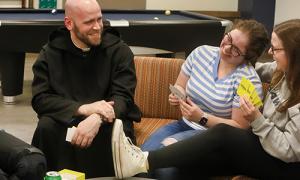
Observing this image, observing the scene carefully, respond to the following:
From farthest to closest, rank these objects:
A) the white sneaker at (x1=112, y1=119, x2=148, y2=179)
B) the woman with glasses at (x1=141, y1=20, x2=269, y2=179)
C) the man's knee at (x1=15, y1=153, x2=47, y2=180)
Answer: the woman with glasses at (x1=141, y1=20, x2=269, y2=179) → the white sneaker at (x1=112, y1=119, x2=148, y2=179) → the man's knee at (x1=15, y1=153, x2=47, y2=180)

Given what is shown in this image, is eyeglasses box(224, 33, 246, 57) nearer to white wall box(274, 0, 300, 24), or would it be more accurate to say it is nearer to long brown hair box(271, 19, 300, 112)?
long brown hair box(271, 19, 300, 112)

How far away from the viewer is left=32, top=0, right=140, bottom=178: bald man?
89.0 inches

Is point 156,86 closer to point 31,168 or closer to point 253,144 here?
point 253,144

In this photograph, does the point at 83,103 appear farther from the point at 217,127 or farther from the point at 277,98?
the point at 277,98

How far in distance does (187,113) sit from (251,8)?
15.3 feet

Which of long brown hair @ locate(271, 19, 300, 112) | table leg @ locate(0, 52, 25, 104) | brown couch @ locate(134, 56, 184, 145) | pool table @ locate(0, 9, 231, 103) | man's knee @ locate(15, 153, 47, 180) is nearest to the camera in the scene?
man's knee @ locate(15, 153, 47, 180)

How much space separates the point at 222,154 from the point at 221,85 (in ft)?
1.22

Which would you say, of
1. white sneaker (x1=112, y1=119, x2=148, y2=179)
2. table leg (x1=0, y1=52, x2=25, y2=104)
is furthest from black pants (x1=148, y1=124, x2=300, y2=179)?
table leg (x1=0, y1=52, x2=25, y2=104)

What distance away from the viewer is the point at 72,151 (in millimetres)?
2314

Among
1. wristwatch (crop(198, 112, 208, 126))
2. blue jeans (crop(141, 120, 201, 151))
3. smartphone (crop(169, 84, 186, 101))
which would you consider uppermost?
smartphone (crop(169, 84, 186, 101))

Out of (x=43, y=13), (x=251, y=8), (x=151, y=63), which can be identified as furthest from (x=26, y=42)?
(x=251, y=8)

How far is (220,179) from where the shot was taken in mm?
2156

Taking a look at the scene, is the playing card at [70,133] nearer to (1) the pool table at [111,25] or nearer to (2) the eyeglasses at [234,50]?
(2) the eyeglasses at [234,50]

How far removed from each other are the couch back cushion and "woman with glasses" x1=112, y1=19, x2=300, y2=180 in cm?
63
